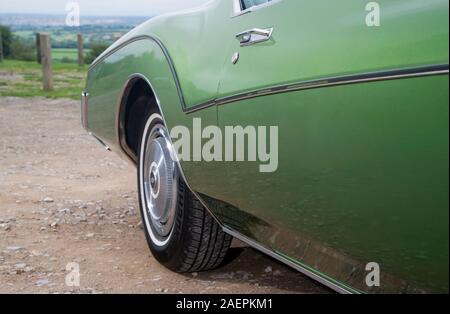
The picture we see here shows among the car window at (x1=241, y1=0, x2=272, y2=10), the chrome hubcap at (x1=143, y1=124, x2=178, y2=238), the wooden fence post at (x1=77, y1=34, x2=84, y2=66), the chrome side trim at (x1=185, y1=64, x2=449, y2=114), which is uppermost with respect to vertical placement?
the wooden fence post at (x1=77, y1=34, x2=84, y2=66)

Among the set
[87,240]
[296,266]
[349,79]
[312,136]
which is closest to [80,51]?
[87,240]

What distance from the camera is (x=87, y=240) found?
3.67 m

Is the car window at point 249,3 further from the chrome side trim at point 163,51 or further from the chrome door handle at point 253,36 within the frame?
the chrome side trim at point 163,51

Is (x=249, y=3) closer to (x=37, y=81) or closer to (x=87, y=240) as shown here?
(x=87, y=240)

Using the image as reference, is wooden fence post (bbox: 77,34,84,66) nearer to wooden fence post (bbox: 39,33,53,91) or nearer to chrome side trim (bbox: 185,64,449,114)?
wooden fence post (bbox: 39,33,53,91)

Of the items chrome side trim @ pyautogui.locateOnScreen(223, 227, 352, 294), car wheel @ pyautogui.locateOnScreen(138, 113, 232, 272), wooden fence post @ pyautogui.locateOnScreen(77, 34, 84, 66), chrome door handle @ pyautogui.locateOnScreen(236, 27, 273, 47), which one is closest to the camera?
chrome side trim @ pyautogui.locateOnScreen(223, 227, 352, 294)

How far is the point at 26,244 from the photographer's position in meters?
3.55

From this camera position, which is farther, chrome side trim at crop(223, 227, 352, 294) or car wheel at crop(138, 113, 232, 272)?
car wheel at crop(138, 113, 232, 272)

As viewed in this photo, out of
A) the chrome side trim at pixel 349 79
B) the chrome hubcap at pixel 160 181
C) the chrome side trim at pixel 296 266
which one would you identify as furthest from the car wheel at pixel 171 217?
the chrome side trim at pixel 349 79

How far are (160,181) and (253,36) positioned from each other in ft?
3.73

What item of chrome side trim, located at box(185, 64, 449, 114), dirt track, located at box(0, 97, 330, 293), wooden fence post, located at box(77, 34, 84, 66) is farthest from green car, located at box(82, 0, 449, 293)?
wooden fence post, located at box(77, 34, 84, 66)

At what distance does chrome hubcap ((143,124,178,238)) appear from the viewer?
10.1 ft

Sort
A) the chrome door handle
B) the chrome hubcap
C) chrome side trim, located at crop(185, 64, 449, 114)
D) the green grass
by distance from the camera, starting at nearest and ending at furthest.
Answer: chrome side trim, located at crop(185, 64, 449, 114)
the chrome door handle
the chrome hubcap
the green grass

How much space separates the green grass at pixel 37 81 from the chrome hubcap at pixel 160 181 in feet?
30.7
